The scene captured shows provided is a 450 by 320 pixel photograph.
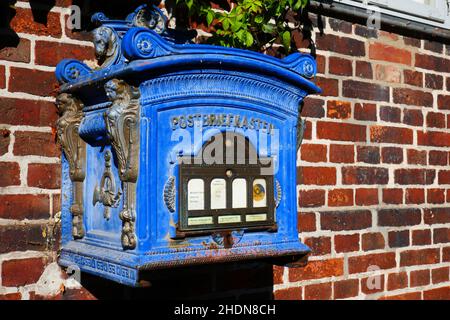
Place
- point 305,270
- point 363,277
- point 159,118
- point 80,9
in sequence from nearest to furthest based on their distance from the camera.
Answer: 1. point 159,118
2. point 80,9
3. point 305,270
4. point 363,277

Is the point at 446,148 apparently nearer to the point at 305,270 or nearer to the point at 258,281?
the point at 305,270

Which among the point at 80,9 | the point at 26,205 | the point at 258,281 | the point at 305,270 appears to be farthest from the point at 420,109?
the point at 26,205

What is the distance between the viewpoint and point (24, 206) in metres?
2.28

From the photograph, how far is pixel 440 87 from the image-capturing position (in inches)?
143

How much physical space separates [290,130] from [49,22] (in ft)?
3.27

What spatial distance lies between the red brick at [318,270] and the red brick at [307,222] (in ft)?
0.55

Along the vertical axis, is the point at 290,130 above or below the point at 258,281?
above

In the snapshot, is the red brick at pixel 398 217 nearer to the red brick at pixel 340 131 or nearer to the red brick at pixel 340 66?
the red brick at pixel 340 131

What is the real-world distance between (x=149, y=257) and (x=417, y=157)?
208 centimetres

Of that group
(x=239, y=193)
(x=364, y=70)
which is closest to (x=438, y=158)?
(x=364, y=70)

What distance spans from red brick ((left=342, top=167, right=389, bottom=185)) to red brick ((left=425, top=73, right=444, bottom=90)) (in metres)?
0.63

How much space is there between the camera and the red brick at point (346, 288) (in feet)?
10.2

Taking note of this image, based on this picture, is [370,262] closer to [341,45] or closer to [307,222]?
[307,222]

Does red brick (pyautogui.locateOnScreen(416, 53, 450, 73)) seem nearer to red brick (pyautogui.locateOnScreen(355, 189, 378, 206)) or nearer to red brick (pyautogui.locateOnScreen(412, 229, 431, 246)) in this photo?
red brick (pyautogui.locateOnScreen(355, 189, 378, 206))
